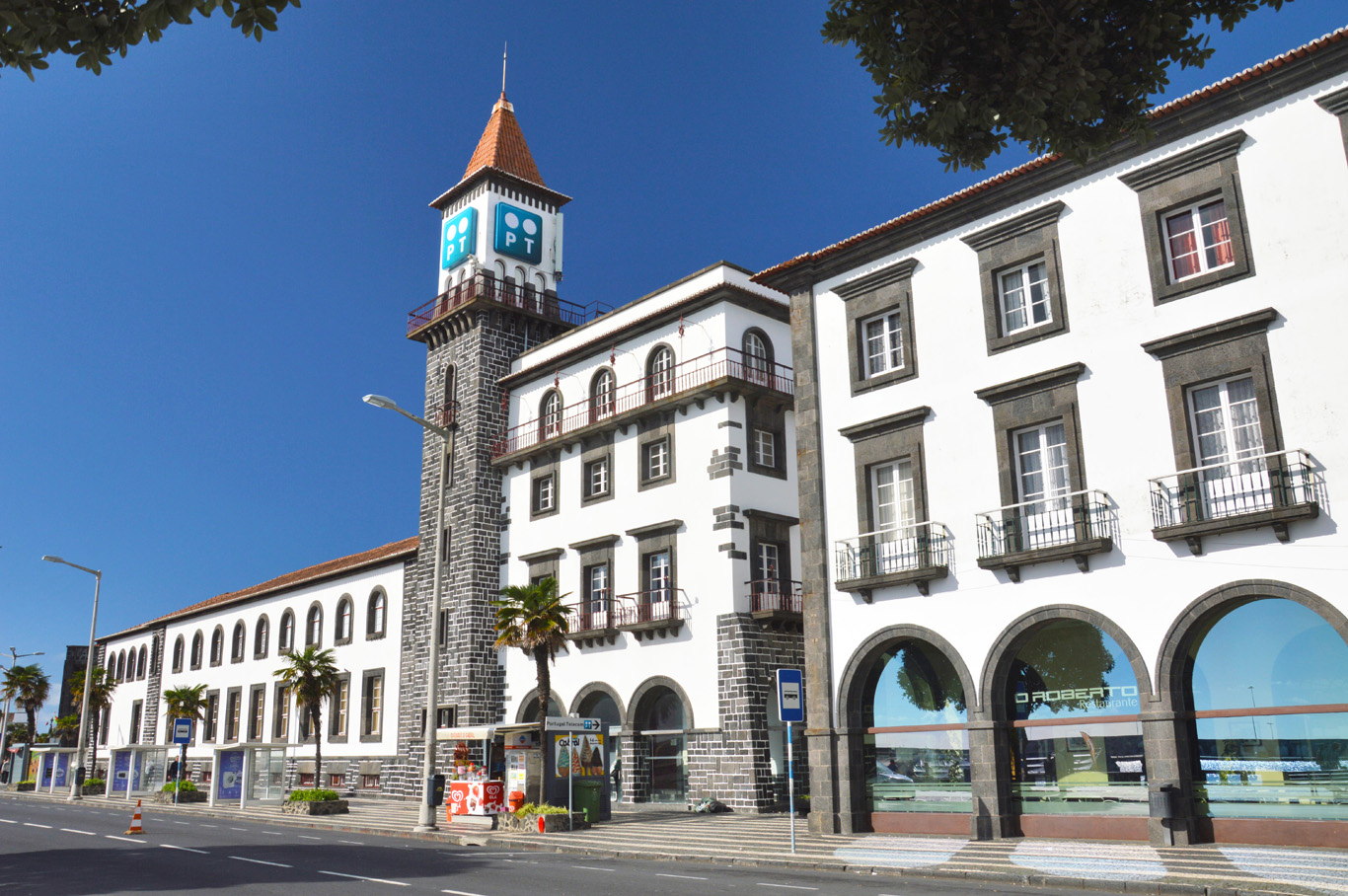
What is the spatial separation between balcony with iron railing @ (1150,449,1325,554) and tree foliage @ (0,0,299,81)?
16.5 m

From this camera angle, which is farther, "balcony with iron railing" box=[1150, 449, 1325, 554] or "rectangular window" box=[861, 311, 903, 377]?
"rectangular window" box=[861, 311, 903, 377]

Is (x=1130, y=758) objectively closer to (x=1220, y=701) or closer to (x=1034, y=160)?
(x=1220, y=701)

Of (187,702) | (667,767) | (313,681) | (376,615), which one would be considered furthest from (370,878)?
(187,702)

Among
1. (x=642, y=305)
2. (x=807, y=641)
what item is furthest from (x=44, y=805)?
(x=807, y=641)

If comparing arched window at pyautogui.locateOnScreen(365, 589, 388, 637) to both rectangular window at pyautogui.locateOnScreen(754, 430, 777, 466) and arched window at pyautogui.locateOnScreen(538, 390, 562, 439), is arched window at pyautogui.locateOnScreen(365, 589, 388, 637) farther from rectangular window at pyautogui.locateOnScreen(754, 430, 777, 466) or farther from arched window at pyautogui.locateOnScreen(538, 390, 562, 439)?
rectangular window at pyautogui.locateOnScreen(754, 430, 777, 466)

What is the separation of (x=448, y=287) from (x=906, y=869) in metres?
32.1

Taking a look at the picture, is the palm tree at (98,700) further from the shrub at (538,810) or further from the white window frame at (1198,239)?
the white window frame at (1198,239)

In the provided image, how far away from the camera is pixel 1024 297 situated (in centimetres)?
2217

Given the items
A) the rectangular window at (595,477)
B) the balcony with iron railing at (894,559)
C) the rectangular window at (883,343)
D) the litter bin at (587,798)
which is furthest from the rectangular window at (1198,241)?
the rectangular window at (595,477)

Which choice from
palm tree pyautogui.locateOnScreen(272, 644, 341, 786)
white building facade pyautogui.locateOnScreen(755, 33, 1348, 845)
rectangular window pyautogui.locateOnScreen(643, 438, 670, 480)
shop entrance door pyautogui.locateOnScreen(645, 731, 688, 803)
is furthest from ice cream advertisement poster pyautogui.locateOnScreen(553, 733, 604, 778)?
palm tree pyautogui.locateOnScreen(272, 644, 341, 786)

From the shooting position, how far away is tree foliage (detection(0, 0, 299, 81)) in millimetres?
5297

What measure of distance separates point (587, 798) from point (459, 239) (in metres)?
23.8

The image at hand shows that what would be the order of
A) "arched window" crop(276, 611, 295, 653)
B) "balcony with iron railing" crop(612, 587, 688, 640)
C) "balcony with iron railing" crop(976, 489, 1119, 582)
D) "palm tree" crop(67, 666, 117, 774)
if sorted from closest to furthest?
"balcony with iron railing" crop(976, 489, 1119, 582), "balcony with iron railing" crop(612, 587, 688, 640), "arched window" crop(276, 611, 295, 653), "palm tree" crop(67, 666, 117, 774)

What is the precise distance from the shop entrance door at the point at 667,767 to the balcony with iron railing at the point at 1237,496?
16737 millimetres
